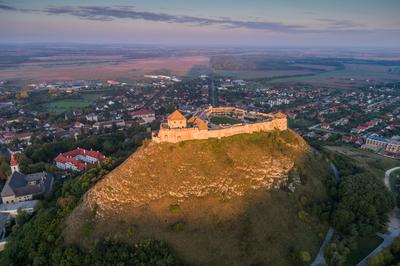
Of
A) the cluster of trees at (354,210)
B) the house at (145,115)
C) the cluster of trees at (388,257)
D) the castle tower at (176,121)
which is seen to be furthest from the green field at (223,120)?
the house at (145,115)

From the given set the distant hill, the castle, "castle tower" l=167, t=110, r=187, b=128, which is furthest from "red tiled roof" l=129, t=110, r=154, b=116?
the distant hill

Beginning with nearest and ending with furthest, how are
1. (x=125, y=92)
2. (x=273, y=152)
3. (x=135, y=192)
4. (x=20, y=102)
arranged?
(x=135, y=192), (x=273, y=152), (x=20, y=102), (x=125, y=92)

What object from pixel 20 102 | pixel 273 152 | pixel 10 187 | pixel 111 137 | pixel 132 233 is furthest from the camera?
pixel 20 102

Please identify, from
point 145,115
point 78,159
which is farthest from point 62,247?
point 145,115

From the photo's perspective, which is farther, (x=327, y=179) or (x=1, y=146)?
(x=1, y=146)

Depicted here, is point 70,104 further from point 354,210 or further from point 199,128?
point 354,210

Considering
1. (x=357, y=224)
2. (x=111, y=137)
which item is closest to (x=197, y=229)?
(x=357, y=224)

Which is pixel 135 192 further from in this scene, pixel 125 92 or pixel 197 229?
pixel 125 92
